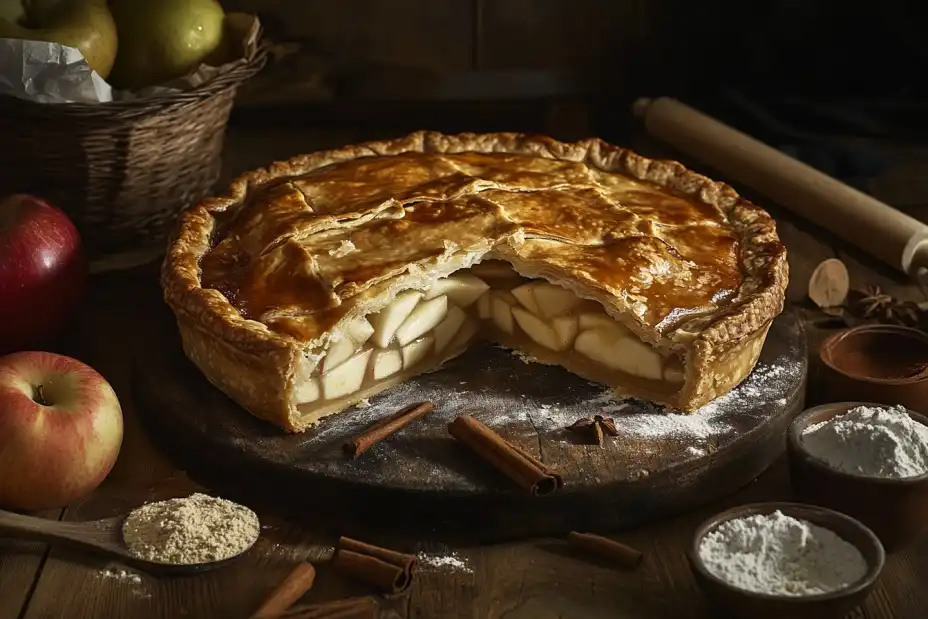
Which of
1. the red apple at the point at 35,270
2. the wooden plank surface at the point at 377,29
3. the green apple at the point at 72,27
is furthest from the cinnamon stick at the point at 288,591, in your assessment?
the wooden plank surface at the point at 377,29

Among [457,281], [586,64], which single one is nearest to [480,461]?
[457,281]

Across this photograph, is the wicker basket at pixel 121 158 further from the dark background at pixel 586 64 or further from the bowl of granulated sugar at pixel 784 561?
the bowl of granulated sugar at pixel 784 561

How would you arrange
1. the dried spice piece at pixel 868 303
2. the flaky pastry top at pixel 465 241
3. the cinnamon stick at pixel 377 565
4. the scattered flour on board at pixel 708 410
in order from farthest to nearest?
1. the dried spice piece at pixel 868 303
2. the flaky pastry top at pixel 465 241
3. the scattered flour on board at pixel 708 410
4. the cinnamon stick at pixel 377 565

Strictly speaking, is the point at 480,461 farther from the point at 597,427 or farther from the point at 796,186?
the point at 796,186

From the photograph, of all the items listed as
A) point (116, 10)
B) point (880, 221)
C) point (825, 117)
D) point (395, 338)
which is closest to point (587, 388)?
point (395, 338)

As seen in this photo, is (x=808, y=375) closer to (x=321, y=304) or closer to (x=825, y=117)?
(x=321, y=304)

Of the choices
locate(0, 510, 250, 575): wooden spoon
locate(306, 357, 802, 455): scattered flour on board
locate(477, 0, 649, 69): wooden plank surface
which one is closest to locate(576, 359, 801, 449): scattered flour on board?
locate(306, 357, 802, 455): scattered flour on board
